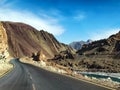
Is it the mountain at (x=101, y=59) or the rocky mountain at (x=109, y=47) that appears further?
the rocky mountain at (x=109, y=47)

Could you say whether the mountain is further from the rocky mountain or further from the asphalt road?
the asphalt road

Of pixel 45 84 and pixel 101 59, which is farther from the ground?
pixel 101 59

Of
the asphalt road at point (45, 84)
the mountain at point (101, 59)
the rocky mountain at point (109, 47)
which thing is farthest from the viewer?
the rocky mountain at point (109, 47)

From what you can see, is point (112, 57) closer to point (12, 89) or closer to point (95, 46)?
point (95, 46)

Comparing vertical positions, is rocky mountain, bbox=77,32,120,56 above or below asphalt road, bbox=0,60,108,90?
above

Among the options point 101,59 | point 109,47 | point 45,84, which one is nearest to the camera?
point 45,84

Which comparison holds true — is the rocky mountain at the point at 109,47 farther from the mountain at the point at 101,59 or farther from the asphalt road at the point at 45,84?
the asphalt road at the point at 45,84

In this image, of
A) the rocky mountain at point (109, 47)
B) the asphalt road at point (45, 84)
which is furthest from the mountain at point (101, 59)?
the asphalt road at point (45, 84)

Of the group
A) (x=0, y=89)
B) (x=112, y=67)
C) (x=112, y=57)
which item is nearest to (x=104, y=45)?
(x=112, y=57)

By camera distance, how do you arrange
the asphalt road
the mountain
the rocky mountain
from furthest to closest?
the rocky mountain
the mountain
the asphalt road

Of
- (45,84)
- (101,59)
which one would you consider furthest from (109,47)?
(45,84)

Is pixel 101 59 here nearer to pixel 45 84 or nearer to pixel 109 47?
pixel 109 47

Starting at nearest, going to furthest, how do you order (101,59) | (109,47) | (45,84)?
(45,84), (101,59), (109,47)

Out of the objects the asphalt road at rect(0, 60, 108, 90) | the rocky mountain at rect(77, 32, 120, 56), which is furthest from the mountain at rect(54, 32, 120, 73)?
the asphalt road at rect(0, 60, 108, 90)
